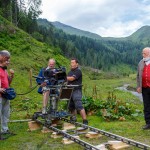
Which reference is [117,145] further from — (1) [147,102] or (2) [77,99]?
(2) [77,99]

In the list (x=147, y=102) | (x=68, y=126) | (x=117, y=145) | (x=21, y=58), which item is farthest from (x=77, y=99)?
(x=21, y=58)

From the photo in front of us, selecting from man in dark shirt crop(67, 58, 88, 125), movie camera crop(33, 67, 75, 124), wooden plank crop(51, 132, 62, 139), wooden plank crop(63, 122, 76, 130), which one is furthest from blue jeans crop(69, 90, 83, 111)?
wooden plank crop(51, 132, 62, 139)

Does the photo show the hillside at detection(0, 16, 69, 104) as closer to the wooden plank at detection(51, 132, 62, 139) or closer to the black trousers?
the black trousers

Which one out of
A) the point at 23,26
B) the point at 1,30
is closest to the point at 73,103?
the point at 1,30

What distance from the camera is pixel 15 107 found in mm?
17594

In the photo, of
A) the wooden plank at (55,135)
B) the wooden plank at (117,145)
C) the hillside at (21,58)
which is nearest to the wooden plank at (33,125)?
the wooden plank at (55,135)

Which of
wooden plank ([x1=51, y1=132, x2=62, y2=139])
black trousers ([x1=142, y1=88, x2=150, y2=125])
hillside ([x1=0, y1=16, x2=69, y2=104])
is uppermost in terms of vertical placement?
hillside ([x1=0, y1=16, x2=69, y2=104])

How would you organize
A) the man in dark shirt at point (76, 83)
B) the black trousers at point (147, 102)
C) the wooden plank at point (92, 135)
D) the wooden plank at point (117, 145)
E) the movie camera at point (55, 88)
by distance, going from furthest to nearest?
the man in dark shirt at point (76, 83), the black trousers at point (147, 102), the movie camera at point (55, 88), the wooden plank at point (92, 135), the wooden plank at point (117, 145)

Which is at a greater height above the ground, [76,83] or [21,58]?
[21,58]

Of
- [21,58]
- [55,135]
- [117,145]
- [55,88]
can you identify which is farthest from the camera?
[21,58]

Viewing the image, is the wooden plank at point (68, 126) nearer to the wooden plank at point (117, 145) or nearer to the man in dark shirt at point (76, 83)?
the man in dark shirt at point (76, 83)

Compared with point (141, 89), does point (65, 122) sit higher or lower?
lower

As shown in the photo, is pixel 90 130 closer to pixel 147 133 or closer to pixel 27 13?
pixel 147 133

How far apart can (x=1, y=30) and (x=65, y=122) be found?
33.3 m
